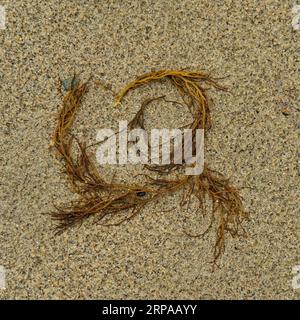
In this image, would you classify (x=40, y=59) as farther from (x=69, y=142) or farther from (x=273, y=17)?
(x=273, y=17)

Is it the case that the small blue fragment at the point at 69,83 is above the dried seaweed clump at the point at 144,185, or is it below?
above

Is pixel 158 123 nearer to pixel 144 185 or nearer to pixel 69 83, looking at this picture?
pixel 144 185

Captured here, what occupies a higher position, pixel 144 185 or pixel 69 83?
pixel 69 83

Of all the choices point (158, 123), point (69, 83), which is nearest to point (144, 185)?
point (158, 123)

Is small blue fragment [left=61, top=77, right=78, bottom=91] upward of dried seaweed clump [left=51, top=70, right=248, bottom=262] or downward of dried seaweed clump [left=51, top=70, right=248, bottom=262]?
upward
